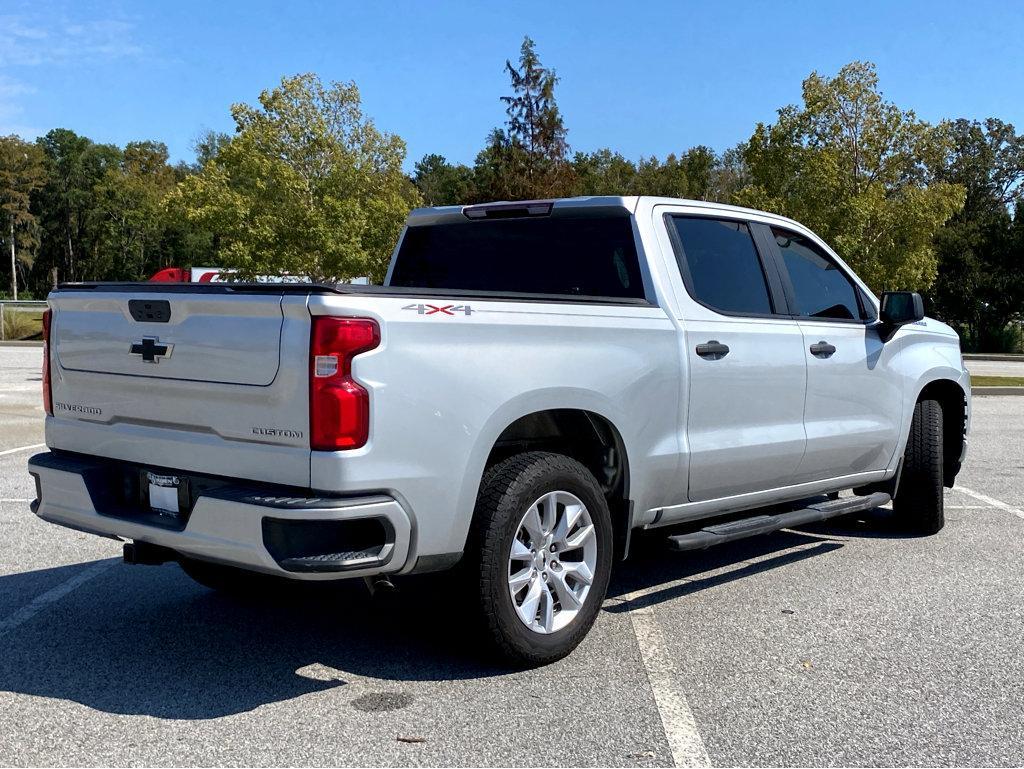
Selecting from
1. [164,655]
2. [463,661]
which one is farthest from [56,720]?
[463,661]

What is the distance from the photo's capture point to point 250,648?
4.78 metres

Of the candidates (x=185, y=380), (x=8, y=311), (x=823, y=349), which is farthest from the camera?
(x=8, y=311)

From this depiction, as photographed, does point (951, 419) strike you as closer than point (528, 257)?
No

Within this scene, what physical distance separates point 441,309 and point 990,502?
6284 millimetres

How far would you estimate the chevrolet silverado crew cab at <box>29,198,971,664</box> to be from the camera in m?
3.87

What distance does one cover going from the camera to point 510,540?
4.29 m

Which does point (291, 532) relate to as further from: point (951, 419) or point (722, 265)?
point (951, 419)

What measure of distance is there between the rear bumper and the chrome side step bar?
5.46ft

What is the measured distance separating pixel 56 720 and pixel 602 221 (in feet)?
10.8

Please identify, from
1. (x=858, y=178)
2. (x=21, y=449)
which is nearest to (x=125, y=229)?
(x=858, y=178)

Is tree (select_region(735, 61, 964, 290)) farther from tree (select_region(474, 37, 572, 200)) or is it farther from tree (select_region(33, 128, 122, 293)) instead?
tree (select_region(33, 128, 122, 293))

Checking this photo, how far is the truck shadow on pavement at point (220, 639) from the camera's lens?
4.23 m

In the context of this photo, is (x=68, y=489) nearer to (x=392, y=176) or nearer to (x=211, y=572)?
(x=211, y=572)

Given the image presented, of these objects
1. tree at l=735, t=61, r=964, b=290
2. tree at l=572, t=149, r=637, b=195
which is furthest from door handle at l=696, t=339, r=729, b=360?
tree at l=572, t=149, r=637, b=195
